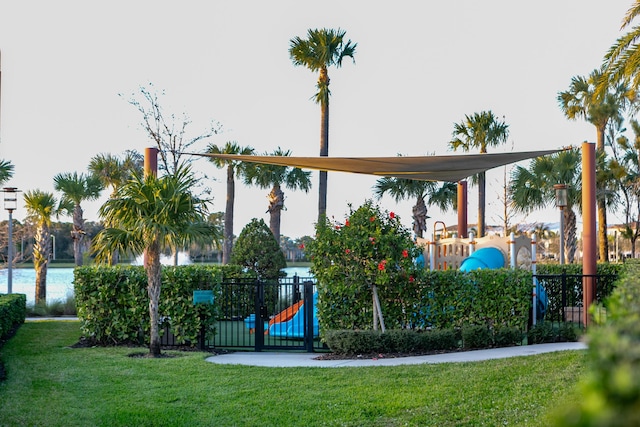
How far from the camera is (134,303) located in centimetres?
1389

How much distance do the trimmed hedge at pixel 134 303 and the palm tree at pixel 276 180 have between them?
682 inches

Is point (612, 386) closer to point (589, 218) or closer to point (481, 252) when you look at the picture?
point (589, 218)

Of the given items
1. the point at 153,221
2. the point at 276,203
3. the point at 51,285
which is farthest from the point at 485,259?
the point at 51,285

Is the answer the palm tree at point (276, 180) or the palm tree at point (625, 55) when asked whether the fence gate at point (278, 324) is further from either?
the palm tree at point (276, 180)

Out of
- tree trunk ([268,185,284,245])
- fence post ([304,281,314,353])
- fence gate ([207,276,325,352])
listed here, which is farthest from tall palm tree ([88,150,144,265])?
fence post ([304,281,314,353])

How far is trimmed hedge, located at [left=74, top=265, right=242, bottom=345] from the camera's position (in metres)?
13.7

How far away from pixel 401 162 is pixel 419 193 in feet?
53.0

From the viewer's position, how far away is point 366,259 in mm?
13141

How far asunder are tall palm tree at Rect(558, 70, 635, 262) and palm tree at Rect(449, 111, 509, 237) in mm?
4373

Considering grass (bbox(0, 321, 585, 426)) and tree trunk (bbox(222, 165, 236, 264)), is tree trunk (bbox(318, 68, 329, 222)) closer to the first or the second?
tree trunk (bbox(222, 165, 236, 264))

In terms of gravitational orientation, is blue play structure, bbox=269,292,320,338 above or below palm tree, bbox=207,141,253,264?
below

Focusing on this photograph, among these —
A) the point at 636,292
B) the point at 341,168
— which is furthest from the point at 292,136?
the point at 636,292

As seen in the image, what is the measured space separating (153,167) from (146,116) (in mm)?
18740

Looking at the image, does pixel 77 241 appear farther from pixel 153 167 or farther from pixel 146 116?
pixel 153 167
